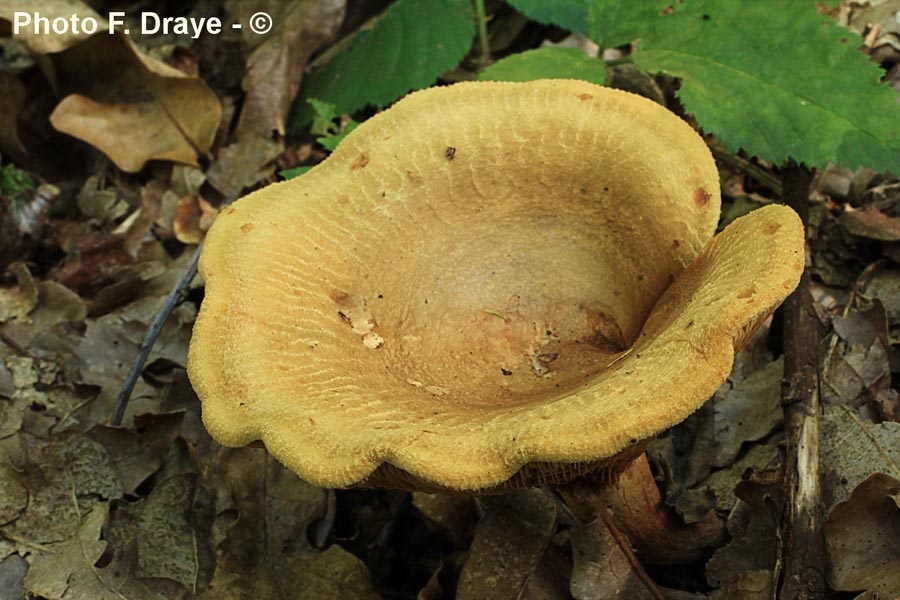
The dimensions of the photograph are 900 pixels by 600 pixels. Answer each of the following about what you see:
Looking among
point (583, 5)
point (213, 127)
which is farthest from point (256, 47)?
point (583, 5)

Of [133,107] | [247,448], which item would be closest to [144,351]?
[247,448]

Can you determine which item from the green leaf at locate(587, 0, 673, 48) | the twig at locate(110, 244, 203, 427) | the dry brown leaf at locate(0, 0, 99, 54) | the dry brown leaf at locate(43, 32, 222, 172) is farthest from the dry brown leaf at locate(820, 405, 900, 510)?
the dry brown leaf at locate(0, 0, 99, 54)

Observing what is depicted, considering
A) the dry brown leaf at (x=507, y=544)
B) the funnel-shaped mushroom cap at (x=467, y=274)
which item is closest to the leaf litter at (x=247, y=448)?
the dry brown leaf at (x=507, y=544)

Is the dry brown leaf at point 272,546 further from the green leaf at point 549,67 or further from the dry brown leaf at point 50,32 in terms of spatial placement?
the dry brown leaf at point 50,32

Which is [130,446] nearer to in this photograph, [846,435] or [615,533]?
[615,533]

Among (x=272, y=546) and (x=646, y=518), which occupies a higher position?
(x=646, y=518)

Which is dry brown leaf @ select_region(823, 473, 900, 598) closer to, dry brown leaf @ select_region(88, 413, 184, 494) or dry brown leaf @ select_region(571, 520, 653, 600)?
dry brown leaf @ select_region(571, 520, 653, 600)

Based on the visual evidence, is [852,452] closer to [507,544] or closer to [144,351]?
[507,544]
